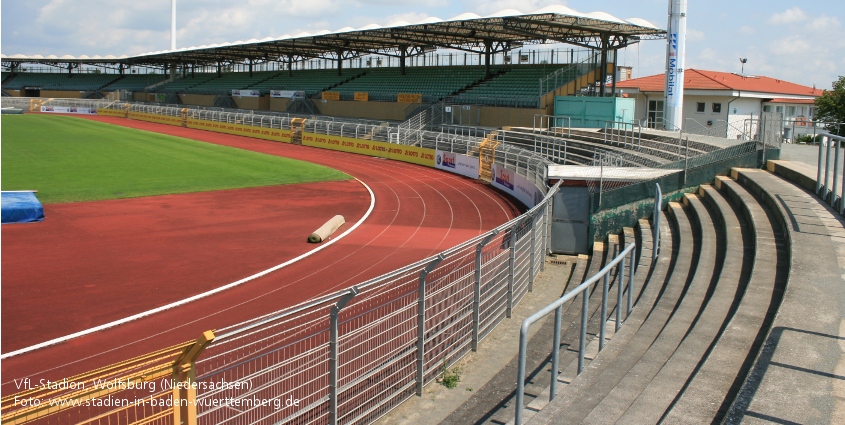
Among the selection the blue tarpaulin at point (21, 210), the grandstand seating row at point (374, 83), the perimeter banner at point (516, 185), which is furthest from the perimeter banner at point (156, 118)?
the blue tarpaulin at point (21, 210)

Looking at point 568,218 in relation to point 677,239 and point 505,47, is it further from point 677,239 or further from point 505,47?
point 505,47

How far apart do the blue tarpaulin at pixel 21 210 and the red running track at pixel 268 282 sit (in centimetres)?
365

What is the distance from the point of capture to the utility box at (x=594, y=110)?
39.1m

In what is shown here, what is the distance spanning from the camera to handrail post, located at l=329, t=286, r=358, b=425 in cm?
622

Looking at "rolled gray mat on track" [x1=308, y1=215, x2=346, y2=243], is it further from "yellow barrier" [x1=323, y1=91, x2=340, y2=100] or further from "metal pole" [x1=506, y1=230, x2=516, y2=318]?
"yellow barrier" [x1=323, y1=91, x2=340, y2=100]

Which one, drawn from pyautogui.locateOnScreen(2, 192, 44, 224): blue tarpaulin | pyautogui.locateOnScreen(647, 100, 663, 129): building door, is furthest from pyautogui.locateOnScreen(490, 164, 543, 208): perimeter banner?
pyautogui.locateOnScreen(647, 100, 663, 129): building door

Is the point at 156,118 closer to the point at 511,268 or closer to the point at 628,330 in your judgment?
the point at 511,268

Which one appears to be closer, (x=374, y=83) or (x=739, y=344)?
(x=739, y=344)

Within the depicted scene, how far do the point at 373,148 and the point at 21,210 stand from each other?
2544 cm

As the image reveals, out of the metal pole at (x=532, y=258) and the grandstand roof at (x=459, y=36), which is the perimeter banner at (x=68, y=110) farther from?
the metal pole at (x=532, y=258)

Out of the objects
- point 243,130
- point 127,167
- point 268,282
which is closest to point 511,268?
point 268,282

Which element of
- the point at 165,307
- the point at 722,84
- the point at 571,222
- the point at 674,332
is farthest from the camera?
the point at 722,84

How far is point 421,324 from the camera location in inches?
304

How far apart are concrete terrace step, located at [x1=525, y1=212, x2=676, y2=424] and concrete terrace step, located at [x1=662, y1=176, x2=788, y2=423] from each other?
85cm
